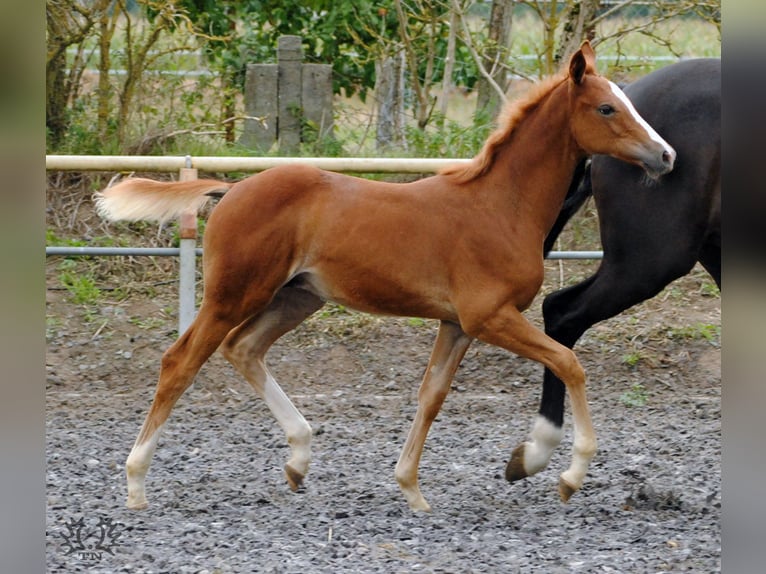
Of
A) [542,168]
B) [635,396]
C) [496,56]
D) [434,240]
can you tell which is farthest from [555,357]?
[496,56]

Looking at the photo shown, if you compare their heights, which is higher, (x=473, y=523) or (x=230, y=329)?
(x=230, y=329)

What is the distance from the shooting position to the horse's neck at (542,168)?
4105 millimetres

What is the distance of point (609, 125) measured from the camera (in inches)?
155

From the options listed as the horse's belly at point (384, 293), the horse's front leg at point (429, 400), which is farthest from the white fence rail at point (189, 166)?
the horse's belly at point (384, 293)

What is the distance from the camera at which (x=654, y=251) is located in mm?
4414

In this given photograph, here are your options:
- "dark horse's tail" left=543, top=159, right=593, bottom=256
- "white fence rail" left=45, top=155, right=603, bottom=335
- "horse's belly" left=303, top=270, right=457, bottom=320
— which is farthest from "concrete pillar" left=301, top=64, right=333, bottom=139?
"horse's belly" left=303, top=270, right=457, bottom=320

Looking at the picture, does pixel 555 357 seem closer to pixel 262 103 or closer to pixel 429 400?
pixel 429 400

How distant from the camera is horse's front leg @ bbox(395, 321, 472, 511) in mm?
4195

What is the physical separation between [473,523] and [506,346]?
710mm

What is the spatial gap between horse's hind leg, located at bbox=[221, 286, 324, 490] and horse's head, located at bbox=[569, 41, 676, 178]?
1.34m
